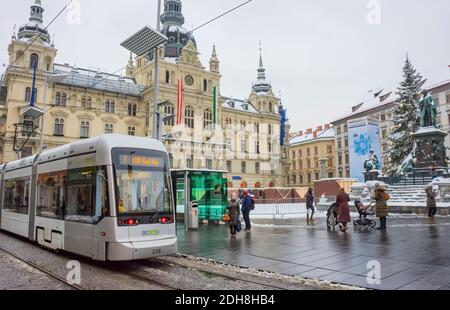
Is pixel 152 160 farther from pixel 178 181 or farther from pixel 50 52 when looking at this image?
pixel 50 52

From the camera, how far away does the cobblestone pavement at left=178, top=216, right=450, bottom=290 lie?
7.19m

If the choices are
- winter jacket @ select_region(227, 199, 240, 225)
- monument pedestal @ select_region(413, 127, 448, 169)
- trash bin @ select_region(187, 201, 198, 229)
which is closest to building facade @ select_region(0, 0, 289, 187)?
monument pedestal @ select_region(413, 127, 448, 169)

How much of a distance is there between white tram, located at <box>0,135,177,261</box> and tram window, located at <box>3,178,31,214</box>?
2821 millimetres

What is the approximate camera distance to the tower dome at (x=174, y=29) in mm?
61031

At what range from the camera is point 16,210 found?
1427cm

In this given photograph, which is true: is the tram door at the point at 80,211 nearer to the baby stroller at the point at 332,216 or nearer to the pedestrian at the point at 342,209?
the pedestrian at the point at 342,209

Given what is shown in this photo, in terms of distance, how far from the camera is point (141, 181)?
9086mm

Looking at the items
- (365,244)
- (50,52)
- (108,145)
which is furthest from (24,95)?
(365,244)

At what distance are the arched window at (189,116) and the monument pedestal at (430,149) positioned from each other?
3908 centimetres

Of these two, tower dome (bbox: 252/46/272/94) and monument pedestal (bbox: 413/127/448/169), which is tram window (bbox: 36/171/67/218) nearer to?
monument pedestal (bbox: 413/127/448/169)

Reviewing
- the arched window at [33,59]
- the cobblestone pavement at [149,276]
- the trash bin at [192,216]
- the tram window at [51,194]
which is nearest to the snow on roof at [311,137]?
the arched window at [33,59]

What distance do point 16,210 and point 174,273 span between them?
942 cm

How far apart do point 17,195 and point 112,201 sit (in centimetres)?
817

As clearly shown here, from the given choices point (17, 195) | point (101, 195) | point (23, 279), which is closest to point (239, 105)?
point (17, 195)
